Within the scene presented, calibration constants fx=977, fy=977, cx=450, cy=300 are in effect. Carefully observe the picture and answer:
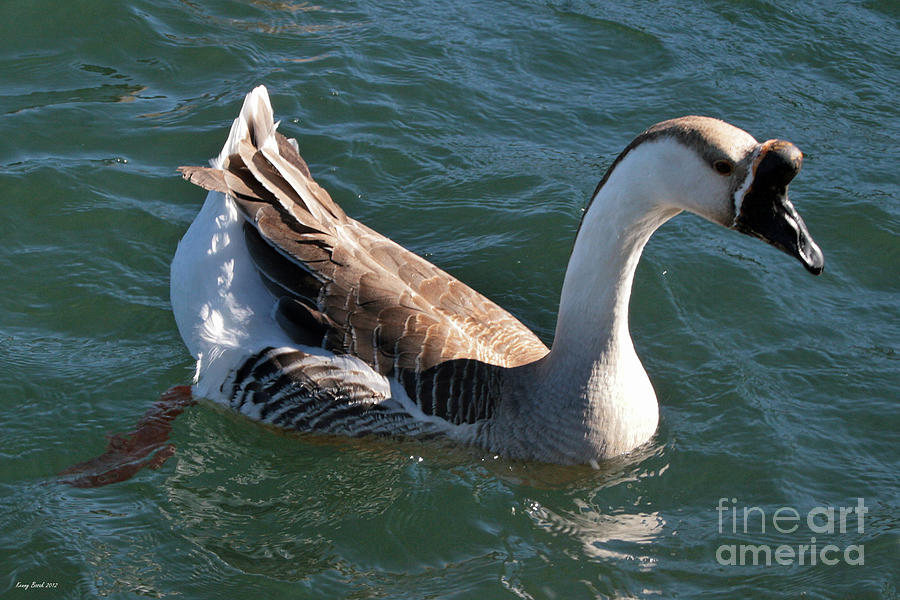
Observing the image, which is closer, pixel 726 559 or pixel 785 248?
pixel 785 248

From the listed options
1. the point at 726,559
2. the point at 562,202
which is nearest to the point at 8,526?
the point at 726,559

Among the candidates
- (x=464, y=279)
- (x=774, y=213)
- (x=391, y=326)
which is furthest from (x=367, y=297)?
(x=774, y=213)

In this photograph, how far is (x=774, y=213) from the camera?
4.47 metres

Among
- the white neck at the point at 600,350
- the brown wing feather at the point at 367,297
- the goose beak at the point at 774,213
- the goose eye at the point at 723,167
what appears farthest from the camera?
the brown wing feather at the point at 367,297

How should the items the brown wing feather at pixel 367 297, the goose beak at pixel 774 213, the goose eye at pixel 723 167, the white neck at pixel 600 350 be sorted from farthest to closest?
the brown wing feather at pixel 367 297, the white neck at pixel 600 350, the goose eye at pixel 723 167, the goose beak at pixel 774 213

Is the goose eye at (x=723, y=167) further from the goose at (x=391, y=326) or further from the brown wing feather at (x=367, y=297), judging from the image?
the brown wing feather at (x=367, y=297)

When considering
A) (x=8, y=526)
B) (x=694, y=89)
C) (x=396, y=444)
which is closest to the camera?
(x=8, y=526)

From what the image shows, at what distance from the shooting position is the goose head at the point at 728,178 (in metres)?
4.42

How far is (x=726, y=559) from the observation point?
5.01 m

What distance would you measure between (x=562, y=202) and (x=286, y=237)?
2.87 metres

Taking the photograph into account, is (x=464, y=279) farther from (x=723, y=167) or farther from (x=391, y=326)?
(x=723, y=167)

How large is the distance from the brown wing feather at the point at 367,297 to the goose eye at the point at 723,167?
1758 mm

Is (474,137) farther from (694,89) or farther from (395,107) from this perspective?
(694,89)

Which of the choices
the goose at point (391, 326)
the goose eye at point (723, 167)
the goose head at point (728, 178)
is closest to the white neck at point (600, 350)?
the goose at point (391, 326)
